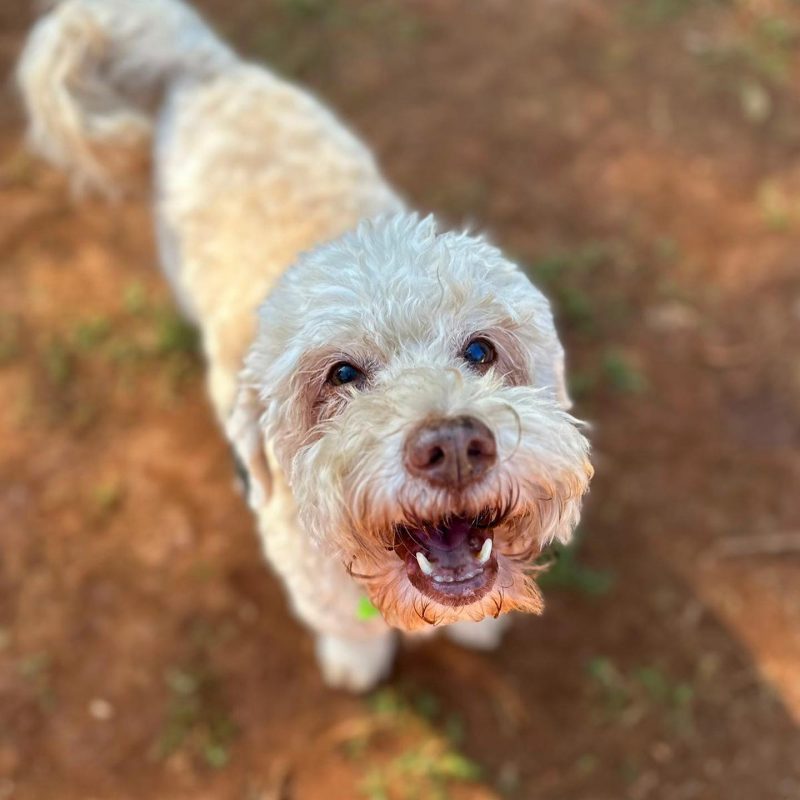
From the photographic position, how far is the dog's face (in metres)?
1.71

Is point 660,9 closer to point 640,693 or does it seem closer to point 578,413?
point 578,413

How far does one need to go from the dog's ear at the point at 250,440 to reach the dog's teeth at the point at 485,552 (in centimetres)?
75

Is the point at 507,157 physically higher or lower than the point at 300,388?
lower

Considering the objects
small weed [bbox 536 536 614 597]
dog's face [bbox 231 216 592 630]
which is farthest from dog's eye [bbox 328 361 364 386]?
small weed [bbox 536 536 614 597]

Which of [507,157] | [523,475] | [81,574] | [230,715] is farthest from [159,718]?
[507,157]

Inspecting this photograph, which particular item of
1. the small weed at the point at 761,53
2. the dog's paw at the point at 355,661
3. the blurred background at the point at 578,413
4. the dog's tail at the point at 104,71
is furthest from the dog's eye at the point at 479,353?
the small weed at the point at 761,53

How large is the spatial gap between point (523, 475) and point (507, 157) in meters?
3.56

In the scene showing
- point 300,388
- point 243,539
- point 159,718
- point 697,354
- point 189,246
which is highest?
point 300,388

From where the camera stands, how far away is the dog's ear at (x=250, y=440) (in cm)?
223

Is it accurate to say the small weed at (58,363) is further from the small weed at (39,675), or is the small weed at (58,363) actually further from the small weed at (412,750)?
the small weed at (412,750)

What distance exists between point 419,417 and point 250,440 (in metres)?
0.72

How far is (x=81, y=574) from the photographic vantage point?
3.53 m

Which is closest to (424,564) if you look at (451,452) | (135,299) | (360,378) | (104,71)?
(451,452)

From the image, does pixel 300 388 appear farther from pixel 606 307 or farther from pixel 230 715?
pixel 606 307
